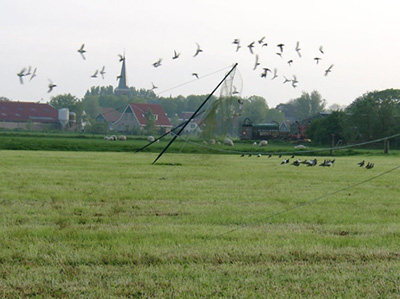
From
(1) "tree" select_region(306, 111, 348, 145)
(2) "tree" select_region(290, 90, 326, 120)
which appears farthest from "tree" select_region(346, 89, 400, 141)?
(2) "tree" select_region(290, 90, 326, 120)

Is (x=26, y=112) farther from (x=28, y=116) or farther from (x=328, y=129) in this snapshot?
(x=328, y=129)

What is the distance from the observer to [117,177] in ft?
68.0

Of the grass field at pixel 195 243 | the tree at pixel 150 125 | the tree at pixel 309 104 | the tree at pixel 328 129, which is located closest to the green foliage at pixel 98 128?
the tree at pixel 150 125

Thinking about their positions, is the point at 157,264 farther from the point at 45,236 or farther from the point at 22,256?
the point at 45,236

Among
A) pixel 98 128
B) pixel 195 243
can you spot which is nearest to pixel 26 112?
pixel 98 128

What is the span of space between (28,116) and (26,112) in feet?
5.46

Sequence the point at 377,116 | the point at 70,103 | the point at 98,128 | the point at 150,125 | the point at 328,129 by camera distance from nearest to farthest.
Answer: the point at 377,116 → the point at 150,125 → the point at 328,129 → the point at 98,128 → the point at 70,103

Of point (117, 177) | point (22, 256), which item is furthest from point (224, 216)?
point (117, 177)

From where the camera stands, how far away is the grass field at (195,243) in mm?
6523

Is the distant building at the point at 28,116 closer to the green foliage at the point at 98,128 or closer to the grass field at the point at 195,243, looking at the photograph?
the green foliage at the point at 98,128

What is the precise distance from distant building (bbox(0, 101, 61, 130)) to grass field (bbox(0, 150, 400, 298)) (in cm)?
9609

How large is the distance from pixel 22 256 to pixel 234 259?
3064 mm

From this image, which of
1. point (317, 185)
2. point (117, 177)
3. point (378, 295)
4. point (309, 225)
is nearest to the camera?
point (378, 295)

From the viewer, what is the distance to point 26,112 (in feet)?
382
